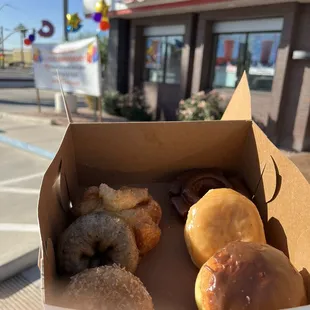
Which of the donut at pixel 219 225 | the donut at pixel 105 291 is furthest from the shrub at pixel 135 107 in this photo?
the donut at pixel 105 291

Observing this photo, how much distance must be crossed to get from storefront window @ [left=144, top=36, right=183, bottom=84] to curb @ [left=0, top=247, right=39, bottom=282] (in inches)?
290

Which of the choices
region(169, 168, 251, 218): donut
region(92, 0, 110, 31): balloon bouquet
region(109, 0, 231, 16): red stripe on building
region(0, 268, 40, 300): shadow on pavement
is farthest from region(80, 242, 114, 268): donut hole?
region(92, 0, 110, 31): balloon bouquet

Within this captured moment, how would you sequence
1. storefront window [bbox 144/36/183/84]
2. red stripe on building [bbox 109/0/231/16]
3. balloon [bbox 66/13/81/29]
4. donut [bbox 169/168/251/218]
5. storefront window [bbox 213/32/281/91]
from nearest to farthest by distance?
1. donut [bbox 169/168/251/218]
2. red stripe on building [bbox 109/0/231/16]
3. storefront window [bbox 213/32/281/91]
4. balloon [bbox 66/13/81/29]
5. storefront window [bbox 144/36/183/84]

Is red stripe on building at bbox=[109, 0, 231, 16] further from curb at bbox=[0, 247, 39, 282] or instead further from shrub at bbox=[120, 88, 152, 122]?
curb at bbox=[0, 247, 39, 282]

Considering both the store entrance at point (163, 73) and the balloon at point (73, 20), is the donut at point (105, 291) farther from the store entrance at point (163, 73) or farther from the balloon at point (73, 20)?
the balloon at point (73, 20)

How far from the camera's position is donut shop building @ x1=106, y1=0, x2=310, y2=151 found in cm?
632

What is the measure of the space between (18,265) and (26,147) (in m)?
3.95

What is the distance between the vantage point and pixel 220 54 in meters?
7.97

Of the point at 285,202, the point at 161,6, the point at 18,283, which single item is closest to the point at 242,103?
the point at 285,202

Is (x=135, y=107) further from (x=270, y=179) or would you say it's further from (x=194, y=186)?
(x=270, y=179)

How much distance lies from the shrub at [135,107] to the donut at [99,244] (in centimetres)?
847

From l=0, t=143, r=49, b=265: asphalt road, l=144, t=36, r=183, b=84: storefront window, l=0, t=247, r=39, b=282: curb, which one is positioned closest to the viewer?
l=0, t=247, r=39, b=282: curb

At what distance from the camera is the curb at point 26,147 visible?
5553 millimetres

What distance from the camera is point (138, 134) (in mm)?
1276
